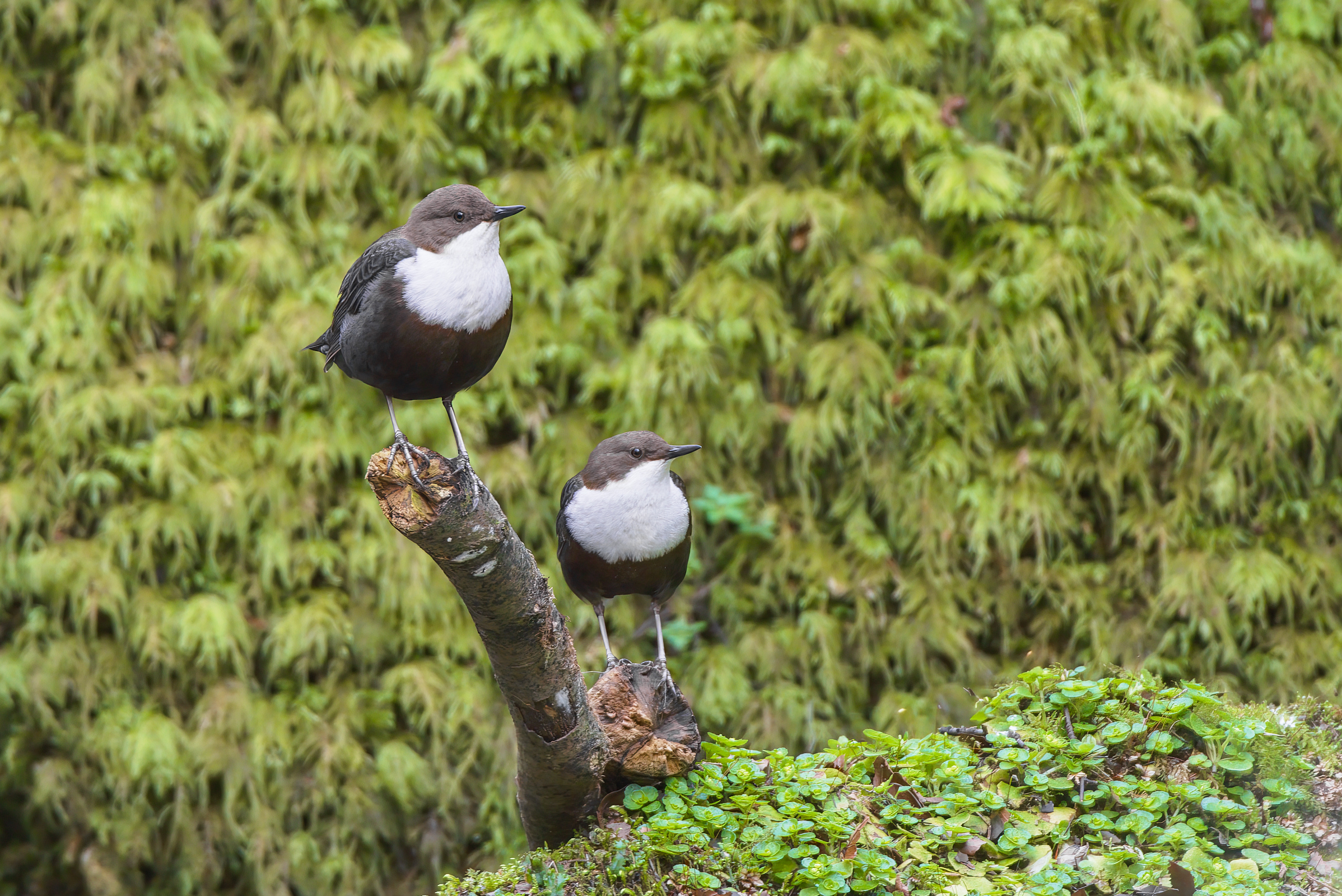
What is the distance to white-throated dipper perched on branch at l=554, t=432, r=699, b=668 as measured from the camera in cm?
323

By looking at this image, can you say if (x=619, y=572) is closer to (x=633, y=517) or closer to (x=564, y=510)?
(x=633, y=517)

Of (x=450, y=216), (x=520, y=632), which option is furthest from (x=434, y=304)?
(x=520, y=632)

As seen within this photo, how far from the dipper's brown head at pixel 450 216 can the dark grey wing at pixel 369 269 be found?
0.04 meters

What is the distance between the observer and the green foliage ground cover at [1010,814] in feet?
9.54

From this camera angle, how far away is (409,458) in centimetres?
247

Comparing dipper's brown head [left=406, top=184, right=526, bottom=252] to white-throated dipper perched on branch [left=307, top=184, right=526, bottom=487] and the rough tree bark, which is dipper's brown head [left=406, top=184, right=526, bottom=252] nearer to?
white-throated dipper perched on branch [left=307, top=184, right=526, bottom=487]

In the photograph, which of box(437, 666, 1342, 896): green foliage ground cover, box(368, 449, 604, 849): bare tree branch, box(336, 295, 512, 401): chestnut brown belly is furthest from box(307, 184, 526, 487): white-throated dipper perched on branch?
box(437, 666, 1342, 896): green foliage ground cover

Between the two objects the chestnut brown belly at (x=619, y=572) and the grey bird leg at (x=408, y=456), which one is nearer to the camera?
the grey bird leg at (x=408, y=456)

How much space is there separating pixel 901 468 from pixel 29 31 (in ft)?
16.5

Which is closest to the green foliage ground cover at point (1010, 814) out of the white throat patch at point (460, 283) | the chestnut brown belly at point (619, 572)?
the chestnut brown belly at point (619, 572)

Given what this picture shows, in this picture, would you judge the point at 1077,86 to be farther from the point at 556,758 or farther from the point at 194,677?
the point at 194,677

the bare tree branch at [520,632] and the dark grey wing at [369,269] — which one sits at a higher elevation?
the dark grey wing at [369,269]

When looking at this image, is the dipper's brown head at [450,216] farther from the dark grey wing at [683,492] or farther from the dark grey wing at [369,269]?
the dark grey wing at [683,492]

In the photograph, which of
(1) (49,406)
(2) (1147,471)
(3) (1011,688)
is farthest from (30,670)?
(2) (1147,471)
